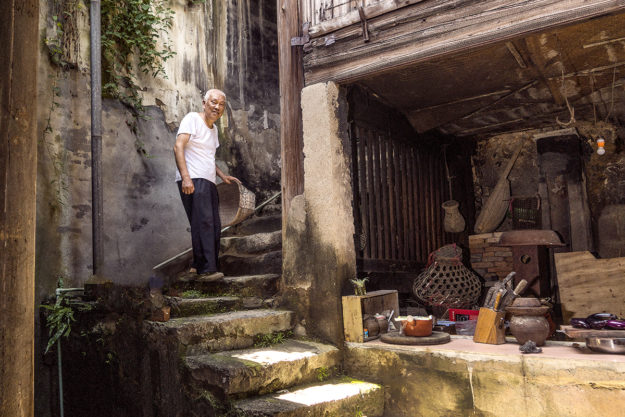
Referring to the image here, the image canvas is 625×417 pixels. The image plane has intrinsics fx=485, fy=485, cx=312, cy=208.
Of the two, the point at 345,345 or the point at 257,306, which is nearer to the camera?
the point at 345,345

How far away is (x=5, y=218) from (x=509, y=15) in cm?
354

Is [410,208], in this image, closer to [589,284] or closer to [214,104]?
[589,284]

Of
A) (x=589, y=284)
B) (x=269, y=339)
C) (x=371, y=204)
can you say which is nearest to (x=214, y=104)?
(x=371, y=204)

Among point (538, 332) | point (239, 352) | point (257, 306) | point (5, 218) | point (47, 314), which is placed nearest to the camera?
point (5, 218)

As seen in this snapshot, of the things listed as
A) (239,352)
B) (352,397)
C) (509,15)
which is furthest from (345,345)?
(509,15)

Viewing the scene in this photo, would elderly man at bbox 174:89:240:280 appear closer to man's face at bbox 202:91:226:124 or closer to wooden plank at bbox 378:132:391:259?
man's face at bbox 202:91:226:124

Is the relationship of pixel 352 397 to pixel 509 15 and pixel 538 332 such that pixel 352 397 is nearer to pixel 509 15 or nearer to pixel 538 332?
pixel 538 332

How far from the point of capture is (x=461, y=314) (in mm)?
5184

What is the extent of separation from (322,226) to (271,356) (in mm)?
1253

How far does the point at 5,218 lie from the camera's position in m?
1.95

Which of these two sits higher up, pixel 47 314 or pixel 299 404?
pixel 47 314

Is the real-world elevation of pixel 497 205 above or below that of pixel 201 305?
above

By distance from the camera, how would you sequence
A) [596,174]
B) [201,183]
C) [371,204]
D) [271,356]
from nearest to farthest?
[271,356] < [201,183] < [371,204] < [596,174]

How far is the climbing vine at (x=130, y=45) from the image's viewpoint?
20.8 ft
